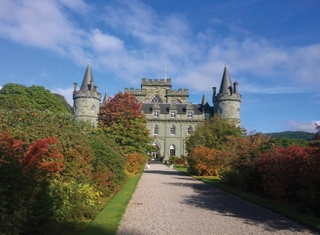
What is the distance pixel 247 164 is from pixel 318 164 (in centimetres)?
567

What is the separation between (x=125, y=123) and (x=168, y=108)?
29560 millimetres

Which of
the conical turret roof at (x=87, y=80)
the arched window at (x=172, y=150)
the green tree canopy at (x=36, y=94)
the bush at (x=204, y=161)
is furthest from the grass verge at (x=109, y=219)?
the arched window at (x=172, y=150)

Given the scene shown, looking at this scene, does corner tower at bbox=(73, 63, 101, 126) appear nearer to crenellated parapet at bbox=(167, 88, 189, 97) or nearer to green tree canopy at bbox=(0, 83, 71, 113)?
green tree canopy at bbox=(0, 83, 71, 113)

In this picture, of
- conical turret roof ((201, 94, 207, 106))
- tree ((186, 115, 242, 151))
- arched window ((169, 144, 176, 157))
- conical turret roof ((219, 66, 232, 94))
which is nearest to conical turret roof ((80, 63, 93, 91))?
arched window ((169, 144, 176, 157))

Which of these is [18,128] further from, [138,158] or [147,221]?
[138,158]

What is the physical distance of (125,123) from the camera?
23906 millimetres

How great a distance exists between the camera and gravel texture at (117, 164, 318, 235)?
7.25 m

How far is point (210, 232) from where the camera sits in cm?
706

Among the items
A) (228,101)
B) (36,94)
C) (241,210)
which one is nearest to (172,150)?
(228,101)

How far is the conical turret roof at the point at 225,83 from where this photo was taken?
48281 millimetres

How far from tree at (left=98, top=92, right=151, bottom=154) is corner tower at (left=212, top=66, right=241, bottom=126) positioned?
25101mm

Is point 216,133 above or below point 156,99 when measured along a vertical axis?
below

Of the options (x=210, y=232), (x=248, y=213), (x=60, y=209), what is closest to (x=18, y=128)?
(x=60, y=209)

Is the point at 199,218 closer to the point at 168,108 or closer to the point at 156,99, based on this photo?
the point at 168,108
